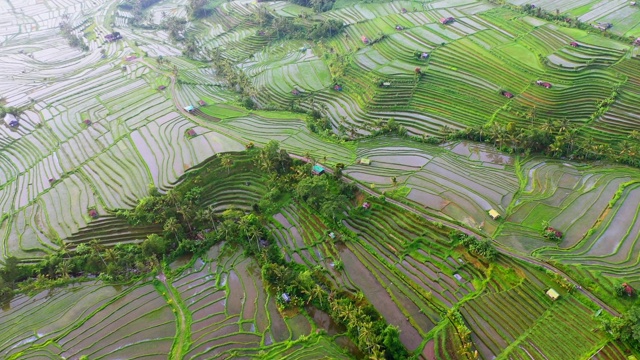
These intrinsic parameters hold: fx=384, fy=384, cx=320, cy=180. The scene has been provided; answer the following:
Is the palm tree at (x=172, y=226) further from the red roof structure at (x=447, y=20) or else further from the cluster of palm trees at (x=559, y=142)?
the red roof structure at (x=447, y=20)

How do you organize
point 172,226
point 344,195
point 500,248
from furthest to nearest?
point 344,195
point 172,226
point 500,248

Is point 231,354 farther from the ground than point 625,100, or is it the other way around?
point 625,100

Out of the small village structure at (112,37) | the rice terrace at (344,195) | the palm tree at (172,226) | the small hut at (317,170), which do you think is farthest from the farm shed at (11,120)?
the small hut at (317,170)

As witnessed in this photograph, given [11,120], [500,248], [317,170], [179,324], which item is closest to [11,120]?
[11,120]

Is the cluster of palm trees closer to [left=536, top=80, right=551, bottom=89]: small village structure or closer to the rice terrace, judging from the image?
the rice terrace

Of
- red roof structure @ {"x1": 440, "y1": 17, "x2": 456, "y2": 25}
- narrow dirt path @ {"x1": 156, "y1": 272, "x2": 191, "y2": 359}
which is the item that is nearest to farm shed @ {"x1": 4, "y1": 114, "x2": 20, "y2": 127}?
narrow dirt path @ {"x1": 156, "y1": 272, "x2": 191, "y2": 359}

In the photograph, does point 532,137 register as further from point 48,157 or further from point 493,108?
point 48,157

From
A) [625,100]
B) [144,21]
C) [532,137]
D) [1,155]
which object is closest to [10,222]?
[1,155]

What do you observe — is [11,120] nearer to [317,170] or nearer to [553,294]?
[317,170]
